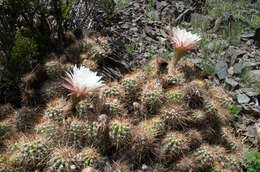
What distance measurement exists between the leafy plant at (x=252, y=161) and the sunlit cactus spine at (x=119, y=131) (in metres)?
1.40

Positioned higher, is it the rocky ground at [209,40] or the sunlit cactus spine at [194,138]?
the rocky ground at [209,40]

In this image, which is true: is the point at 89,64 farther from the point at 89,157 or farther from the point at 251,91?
the point at 251,91

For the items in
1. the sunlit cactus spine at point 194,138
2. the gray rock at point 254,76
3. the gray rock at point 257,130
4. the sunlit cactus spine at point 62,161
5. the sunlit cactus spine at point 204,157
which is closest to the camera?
the sunlit cactus spine at point 62,161

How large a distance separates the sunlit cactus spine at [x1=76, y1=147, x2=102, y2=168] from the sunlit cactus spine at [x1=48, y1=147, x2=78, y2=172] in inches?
2.2

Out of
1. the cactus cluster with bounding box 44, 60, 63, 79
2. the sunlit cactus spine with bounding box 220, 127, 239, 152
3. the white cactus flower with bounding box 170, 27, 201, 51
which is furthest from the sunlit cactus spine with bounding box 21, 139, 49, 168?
the sunlit cactus spine with bounding box 220, 127, 239, 152

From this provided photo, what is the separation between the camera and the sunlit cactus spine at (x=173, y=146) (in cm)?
195

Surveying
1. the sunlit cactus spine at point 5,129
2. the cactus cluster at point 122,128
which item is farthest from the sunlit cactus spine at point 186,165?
the sunlit cactus spine at point 5,129

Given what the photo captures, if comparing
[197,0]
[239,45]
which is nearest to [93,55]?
[239,45]

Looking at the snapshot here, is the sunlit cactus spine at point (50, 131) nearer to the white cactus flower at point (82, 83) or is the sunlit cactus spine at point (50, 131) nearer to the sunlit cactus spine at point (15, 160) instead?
the sunlit cactus spine at point (15, 160)

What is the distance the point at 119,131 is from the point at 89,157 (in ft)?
1.09

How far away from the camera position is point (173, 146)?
6.38 feet

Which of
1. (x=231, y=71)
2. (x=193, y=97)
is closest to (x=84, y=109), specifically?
(x=193, y=97)

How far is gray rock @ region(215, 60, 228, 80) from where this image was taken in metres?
3.27

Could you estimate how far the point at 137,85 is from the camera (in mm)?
2316
